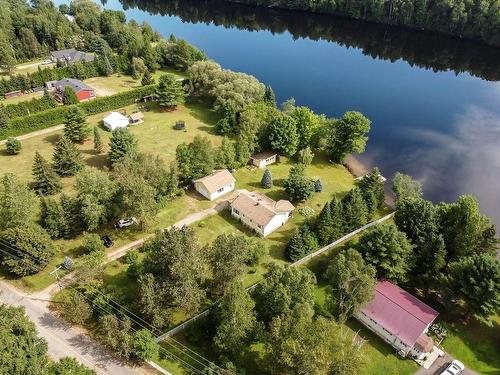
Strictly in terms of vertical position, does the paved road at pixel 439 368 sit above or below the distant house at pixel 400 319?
below

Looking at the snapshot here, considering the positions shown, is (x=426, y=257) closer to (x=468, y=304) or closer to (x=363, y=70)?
(x=468, y=304)

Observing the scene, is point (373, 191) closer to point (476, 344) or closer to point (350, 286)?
point (350, 286)

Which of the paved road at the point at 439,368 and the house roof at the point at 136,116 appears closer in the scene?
the paved road at the point at 439,368

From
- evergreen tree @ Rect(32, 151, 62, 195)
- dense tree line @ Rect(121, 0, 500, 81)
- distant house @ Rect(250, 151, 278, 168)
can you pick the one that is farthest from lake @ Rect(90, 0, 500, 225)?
evergreen tree @ Rect(32, 151, 62, 195)

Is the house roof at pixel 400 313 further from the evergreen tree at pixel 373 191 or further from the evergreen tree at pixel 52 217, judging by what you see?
the evergreen tree at pixel 52 217

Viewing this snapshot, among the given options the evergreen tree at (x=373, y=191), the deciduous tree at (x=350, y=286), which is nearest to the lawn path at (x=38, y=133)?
the evergreen tree at (x=373, y=191)

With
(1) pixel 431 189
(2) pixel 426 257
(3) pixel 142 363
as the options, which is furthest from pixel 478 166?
(3) pixel 142 363
